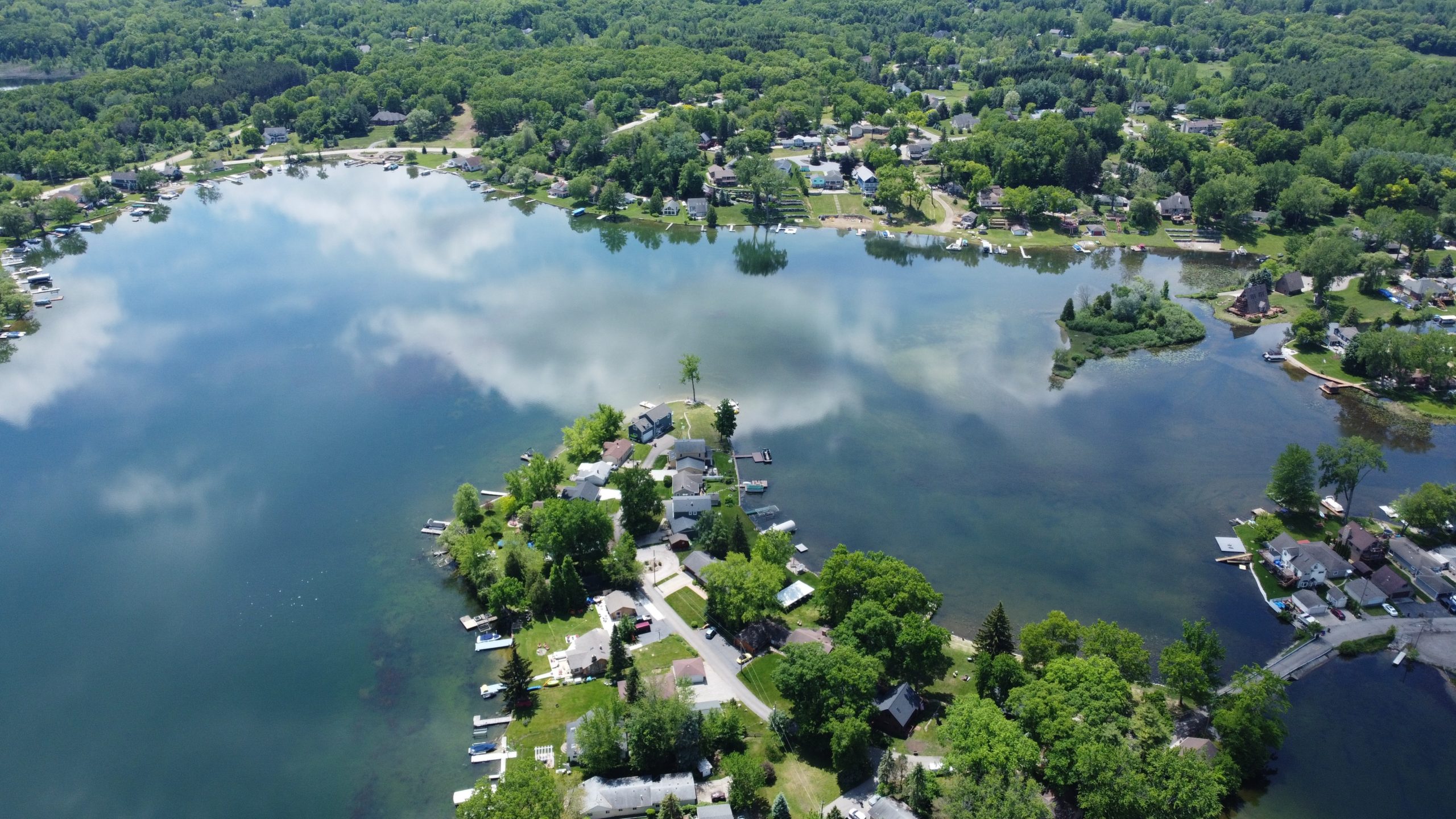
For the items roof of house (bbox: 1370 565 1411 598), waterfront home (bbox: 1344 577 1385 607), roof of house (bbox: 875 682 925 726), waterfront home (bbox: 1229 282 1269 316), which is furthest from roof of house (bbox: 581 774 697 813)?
waterfront home (bbox: 1229 282 1269 316)

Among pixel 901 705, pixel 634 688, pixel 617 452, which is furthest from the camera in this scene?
pixel 617 452

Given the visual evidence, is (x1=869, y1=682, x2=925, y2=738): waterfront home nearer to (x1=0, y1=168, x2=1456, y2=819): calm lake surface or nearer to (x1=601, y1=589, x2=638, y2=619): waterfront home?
(x1=0, y1=168, x2=1456, y2=819): calm lake surface

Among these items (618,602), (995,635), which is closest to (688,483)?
(618,602)

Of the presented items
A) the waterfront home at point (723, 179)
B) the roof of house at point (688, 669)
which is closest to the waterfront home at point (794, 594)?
the roof of house at point (688, 669)

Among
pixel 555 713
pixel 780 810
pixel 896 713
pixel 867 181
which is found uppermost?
pixel 867 181

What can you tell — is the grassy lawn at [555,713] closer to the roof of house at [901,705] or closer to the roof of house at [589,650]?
the roof of house at [589,650]

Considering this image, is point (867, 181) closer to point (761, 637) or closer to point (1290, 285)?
point (1290, 285)

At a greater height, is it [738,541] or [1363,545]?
[738,541]
